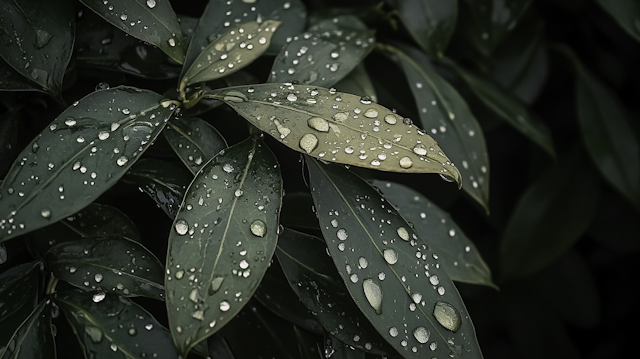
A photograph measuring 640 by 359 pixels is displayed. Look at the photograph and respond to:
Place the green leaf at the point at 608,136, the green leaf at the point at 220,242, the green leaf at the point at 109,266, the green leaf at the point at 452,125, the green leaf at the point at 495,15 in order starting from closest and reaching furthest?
the green leaf at the point at 220,242
the green leaf at the point at 109,266
the green leaf at the point at 452,125
the green leaf at the point at 495,15
the green leaf at the point at 608,136

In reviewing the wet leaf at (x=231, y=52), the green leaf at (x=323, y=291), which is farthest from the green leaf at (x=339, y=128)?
the green leaf at (x=323, y=291)

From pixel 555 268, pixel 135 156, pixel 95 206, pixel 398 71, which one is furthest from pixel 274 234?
pixel 555 268

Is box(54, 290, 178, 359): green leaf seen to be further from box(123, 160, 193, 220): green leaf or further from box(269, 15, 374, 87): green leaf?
box(269, 15, 374, 87): green leaf

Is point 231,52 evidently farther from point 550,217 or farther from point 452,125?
point 550,217

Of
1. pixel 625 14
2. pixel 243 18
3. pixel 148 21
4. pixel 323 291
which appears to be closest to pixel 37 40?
pixel 148 21

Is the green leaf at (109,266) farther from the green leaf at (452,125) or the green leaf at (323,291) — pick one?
the green leaf at (452,125)
